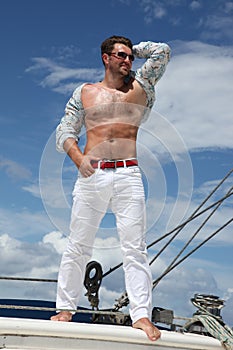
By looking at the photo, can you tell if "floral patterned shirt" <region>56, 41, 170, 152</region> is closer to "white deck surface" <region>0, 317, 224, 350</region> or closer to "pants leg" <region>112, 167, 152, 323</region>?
"pants leg" <region>112, 167, 152, 323</region>

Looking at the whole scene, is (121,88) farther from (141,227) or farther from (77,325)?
(77,325)

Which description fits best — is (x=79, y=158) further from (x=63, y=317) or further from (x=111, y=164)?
(x=63, y=317)

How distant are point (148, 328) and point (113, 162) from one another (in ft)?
3.63

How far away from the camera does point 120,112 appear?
436cm

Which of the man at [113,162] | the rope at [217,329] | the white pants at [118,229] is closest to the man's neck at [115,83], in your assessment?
the man at [113,162]

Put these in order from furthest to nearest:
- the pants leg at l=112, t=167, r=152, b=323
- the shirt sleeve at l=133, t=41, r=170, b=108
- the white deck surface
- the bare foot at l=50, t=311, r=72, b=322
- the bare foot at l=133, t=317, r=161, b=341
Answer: the shirt sleeve at l=133, t=41, r=170, b=108, the bare foot at l=50, t=311, r=72, b=322, the pants leg at l=112, t=167, r=152, b=323, the bare foot at l=133, t=317, r=161, b=341, the white deck surface

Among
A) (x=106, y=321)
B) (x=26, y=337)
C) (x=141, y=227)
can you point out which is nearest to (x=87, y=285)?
(x=106, y=321)

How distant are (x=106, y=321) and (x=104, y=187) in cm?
122

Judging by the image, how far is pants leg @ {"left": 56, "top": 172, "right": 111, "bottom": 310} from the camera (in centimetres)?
430

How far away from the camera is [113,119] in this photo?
434 centimetres

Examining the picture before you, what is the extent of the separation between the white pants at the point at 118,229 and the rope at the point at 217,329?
59 centimetres

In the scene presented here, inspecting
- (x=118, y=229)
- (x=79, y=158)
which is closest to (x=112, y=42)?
(x=79, y=158)

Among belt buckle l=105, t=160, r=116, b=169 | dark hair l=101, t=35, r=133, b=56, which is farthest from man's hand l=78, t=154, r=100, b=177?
dark hair l=101, t=35, r=133, b=56

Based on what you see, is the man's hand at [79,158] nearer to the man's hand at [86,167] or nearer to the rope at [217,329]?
the man's hand at [86,167]
